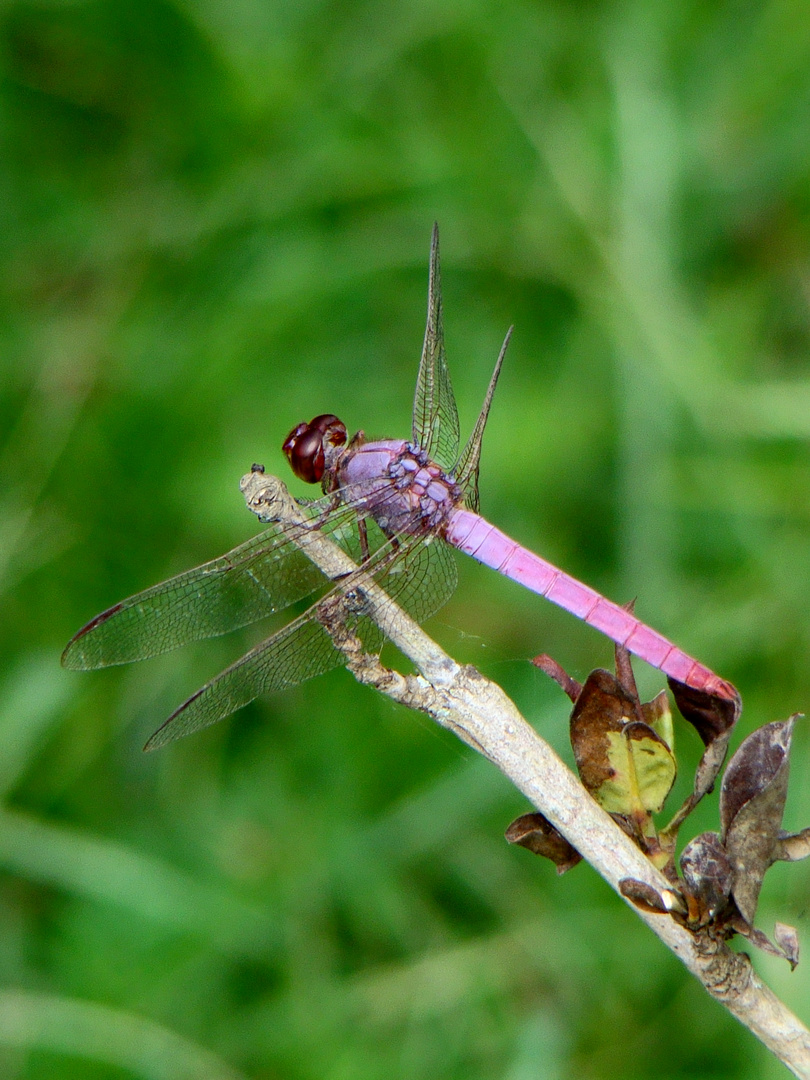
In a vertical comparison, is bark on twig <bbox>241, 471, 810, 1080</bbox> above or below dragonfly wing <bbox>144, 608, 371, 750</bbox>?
below

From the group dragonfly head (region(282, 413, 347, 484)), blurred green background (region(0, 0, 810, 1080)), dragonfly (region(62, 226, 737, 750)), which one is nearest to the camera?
dragonfly (region(62, 226, 737, 750))

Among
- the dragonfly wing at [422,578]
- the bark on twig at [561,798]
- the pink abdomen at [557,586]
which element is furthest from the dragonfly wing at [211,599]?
the bark on twig at [561,798]

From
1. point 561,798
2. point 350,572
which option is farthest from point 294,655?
point 561,798

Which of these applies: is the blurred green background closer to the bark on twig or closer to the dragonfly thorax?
the dragonfly thorax

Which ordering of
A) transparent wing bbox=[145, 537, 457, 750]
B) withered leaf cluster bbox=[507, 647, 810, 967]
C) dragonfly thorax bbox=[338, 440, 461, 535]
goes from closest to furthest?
1. withered leaf cluster bbox=[507, 647, 810, 967]
2. transparent wing bbox=[145, 537, 457, 750]
3. dragonfly thorax bbox=[338, 440, 461, 535]

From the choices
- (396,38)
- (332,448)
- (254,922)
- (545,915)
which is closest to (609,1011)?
(545,915)

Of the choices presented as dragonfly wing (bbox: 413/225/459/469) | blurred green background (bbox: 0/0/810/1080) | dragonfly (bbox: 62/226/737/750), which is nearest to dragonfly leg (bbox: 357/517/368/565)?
dragonfly (bbox: 62/226/737/750)

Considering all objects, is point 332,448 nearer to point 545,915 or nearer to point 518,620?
point 518,620
